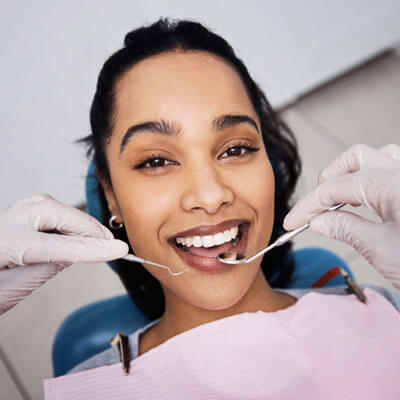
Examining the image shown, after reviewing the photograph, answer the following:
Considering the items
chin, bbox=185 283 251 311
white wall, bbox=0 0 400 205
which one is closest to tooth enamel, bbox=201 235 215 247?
chin, bbox=185 283 251 311

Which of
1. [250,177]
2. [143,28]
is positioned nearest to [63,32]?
[143,28]

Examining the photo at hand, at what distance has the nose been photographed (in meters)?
0.80

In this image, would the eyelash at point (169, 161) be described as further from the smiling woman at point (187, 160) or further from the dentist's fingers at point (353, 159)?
the dentist's fingers at point (353, 159)

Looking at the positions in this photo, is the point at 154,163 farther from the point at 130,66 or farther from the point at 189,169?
the point at 130,66

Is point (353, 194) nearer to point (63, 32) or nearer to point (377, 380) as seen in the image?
point (377, 380)

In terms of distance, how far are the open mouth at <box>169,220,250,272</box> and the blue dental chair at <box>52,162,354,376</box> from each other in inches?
15.5

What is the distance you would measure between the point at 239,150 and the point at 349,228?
1.00 ft

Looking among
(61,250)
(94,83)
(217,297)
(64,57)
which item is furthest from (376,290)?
(64,57)

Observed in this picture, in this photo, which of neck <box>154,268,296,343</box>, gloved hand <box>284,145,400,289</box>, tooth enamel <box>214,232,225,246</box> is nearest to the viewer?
gloved hand <box>284,145,400,289</box>

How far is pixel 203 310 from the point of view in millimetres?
986

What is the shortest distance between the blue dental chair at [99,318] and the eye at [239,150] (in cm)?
44

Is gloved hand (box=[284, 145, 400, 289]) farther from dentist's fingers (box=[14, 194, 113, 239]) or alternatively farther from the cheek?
dentist's fingers (box=[14, 194, 113, 239])

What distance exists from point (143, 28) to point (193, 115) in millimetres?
347

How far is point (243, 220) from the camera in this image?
34.5 inches
